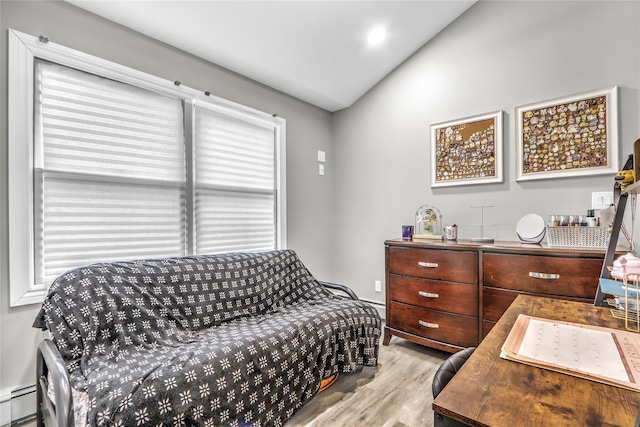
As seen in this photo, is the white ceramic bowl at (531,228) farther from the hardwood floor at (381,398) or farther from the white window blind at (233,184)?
the white window blind at (233,184)

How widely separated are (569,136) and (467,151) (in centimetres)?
71

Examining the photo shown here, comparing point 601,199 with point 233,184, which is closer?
point 601,199

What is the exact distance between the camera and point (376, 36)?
8.86 feet

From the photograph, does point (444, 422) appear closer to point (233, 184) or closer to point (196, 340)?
point (196, 340)

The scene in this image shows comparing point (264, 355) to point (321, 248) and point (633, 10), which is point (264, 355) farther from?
point (633, 10)

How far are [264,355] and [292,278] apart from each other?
989 mm

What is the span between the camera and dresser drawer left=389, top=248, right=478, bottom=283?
2.20m

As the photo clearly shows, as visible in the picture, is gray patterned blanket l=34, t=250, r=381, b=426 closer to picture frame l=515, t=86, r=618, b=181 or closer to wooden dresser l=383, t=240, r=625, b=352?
wooden dresser l=383, t=240, r=625, b=352

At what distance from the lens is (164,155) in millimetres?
2256

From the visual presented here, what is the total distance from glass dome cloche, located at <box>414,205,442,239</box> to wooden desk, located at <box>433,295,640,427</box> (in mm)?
1990

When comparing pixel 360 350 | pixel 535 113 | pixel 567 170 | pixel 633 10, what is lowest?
pixel 360 350

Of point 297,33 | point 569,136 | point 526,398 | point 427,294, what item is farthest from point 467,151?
point 526,398

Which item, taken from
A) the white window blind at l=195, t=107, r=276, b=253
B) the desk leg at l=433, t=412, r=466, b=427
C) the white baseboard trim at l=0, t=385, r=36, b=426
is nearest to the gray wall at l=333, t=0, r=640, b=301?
the white window blind at l=195, t=107, r=276, b=253

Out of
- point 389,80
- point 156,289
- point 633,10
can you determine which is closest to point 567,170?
point 633,10
